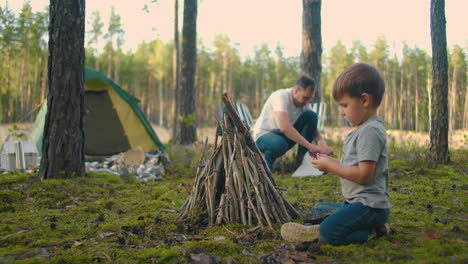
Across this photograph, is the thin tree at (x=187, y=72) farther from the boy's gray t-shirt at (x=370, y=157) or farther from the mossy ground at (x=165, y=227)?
the boy's gray t-shirt at (x=370, y=157)

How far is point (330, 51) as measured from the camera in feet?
171

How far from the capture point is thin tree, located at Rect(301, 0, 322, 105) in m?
8.17

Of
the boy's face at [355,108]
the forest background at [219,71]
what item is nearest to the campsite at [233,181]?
the boy's face at [355,108]

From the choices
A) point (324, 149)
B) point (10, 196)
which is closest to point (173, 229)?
point (324, 149)

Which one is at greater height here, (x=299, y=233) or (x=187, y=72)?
(x=187, y=72)

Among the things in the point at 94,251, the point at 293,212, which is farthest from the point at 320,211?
the point at 94,251

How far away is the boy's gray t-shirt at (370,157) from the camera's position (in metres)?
2.16

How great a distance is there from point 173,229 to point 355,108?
1.60m

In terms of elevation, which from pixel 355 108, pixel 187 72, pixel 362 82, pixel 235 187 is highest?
pixel 187 72

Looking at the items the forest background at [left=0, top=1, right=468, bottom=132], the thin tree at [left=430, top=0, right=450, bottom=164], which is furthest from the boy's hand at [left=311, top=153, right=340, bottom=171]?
the forest background at [left=0, top=1, right=468, bottom=132]

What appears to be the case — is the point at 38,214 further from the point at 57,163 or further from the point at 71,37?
the point at 71,37

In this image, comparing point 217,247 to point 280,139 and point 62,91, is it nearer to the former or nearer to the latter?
point 280,139

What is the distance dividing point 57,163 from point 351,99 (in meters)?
3.91

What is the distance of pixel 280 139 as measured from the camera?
478 centimetres
